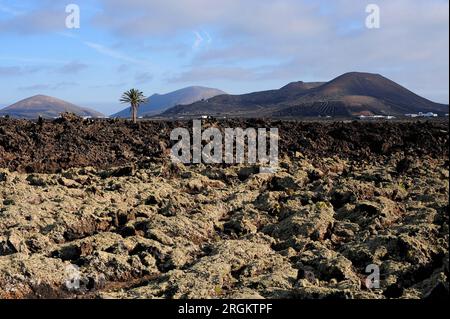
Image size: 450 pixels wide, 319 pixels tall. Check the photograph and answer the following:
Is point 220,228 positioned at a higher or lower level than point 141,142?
lower

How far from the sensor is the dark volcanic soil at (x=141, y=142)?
30766 mm

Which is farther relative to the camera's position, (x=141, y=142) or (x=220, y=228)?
(x=141, y=142)

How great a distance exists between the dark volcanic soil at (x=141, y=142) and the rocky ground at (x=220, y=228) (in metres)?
0.35

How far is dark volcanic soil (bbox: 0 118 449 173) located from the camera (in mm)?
30766

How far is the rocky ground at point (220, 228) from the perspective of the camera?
1278 centimetres

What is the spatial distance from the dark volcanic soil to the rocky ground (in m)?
0.35

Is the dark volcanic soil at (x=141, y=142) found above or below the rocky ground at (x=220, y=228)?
above

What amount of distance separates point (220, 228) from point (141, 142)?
1853 centimetres

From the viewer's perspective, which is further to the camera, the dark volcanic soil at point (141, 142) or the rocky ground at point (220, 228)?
the dark volcanic soil at point (141, 142)

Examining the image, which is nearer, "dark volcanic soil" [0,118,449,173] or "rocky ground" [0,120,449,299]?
"rocky ground" [0,120,449,299]

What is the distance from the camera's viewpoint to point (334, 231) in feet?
57.4

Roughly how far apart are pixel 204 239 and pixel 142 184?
7785mm

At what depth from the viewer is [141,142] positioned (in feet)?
117
